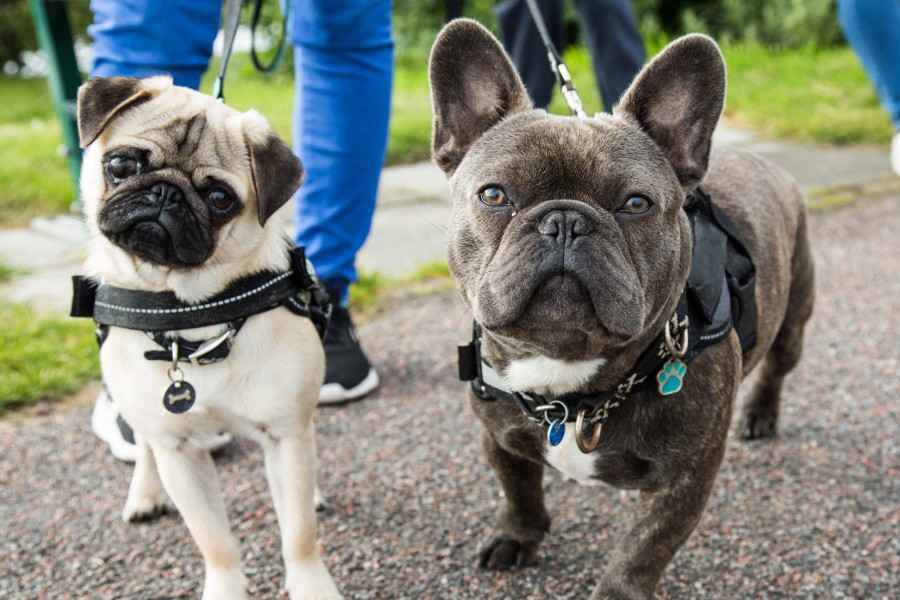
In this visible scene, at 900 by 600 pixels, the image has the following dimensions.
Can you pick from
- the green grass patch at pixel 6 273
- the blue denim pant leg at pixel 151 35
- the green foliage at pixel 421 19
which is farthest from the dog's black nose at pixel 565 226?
the green foliage at pixel 421 19

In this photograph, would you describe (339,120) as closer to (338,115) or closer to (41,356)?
(338,115)

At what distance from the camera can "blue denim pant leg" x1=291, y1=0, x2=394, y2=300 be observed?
141 inches

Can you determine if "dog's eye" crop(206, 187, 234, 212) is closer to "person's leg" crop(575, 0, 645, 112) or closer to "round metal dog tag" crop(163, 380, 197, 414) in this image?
"round metal dog tag" crop(163, 380, 197, 414)

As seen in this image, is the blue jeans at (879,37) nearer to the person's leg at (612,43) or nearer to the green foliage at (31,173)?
the person's leg at (612,43)

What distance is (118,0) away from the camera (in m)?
3.04

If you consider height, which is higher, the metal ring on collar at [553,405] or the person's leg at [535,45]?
the metal ring on collar at [553,405]

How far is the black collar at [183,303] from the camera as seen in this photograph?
8.19ft

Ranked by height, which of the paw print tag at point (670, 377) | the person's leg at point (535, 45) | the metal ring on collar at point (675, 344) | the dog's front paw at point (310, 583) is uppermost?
the metal ring on collar at point (675, 344)

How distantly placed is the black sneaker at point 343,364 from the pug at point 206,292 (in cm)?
114

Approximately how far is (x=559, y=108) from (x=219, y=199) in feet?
20.8

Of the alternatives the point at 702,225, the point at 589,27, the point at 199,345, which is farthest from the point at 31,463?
the point at 589,27

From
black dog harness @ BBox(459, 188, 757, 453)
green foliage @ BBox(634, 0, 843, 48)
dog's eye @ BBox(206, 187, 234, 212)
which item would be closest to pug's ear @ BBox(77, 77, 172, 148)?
dog's eye @ BBox(206, 187, 234, 212)

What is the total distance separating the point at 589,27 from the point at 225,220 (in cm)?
299

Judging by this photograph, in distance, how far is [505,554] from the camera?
111 inches
